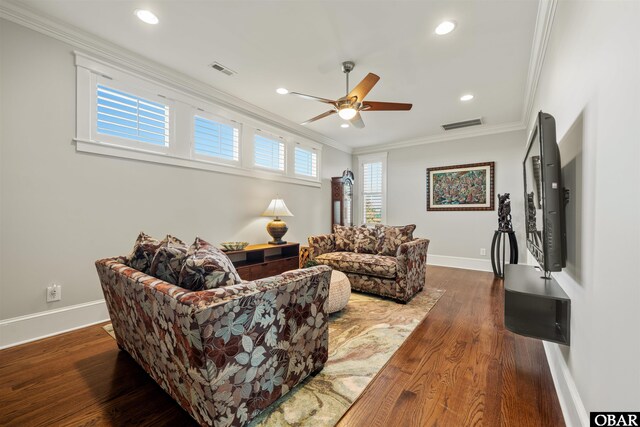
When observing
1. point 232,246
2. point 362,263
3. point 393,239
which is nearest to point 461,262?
point 393,239

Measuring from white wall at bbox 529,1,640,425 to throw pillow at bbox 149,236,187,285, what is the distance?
5.76 ft

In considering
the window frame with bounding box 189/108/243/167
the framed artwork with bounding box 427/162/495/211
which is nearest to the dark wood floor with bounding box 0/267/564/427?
the window frame with bounding box 189/108/243/167

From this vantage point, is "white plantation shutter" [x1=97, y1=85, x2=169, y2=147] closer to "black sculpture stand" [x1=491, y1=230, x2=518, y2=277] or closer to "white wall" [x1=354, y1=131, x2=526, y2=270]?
"white wall" [x1=354, y1=131, x2=526, y2=270]

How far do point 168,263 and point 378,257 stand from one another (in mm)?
2558

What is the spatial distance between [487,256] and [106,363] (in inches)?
215

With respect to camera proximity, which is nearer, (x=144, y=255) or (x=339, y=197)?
(x=144, y=255)

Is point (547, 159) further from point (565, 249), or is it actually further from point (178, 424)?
point (178, 424)

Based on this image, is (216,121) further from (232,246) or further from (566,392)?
(566,392)

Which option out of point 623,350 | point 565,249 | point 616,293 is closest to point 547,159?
point 565,249

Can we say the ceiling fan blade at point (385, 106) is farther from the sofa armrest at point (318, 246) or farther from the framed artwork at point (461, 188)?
the framed artwork at point (461, 188)

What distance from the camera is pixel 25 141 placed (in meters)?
2.14

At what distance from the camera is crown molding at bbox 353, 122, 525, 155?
15.1 ft

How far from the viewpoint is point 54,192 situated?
228 centimetres

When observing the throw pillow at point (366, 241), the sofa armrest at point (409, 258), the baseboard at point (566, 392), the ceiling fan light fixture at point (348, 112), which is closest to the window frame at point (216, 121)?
the ceiling fan light fixture at point (348, 112)
